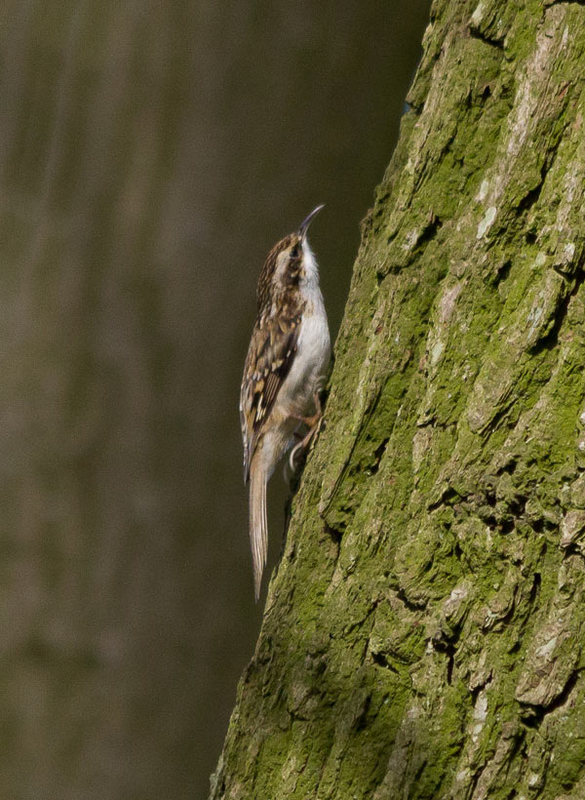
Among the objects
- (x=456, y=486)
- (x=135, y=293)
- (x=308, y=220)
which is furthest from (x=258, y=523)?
(x=456, y=486)

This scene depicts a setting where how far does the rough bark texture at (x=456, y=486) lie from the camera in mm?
1348

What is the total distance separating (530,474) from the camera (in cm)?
136

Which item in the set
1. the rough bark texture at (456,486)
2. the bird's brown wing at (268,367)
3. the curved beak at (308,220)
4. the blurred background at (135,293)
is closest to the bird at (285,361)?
the bird's brown wing at (268,367)

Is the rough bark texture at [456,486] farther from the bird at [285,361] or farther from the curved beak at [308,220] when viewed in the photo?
the bird at [285,361]

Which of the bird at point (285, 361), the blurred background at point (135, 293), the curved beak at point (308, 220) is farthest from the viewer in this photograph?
the bird at point (285, 361)

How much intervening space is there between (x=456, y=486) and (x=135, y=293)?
3.97 ft

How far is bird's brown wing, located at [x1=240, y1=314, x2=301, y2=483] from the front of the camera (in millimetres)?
3225

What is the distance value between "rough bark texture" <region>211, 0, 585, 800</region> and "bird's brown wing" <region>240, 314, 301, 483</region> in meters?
1.52

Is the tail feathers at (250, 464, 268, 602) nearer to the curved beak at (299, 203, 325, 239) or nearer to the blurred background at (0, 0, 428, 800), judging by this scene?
the blurred background at (0, 0, 428, 800)

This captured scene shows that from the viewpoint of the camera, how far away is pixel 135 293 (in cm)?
234

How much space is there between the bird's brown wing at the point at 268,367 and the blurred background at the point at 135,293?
2.49ft

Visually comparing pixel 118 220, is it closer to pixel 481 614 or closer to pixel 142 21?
pixel 142 21

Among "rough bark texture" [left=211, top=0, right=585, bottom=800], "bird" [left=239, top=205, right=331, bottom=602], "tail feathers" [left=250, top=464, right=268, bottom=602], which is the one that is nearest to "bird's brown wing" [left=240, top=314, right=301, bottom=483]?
"bird" [left=239, top=205, right=331, bottom=602]

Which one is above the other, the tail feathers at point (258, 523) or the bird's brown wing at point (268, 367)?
the bird's brown wing at point (268, 367)
